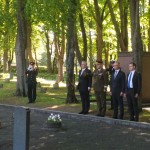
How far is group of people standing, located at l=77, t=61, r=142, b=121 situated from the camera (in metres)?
13.9

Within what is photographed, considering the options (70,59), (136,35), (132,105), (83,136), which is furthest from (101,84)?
→ (70,59)

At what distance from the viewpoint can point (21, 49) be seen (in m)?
24.1

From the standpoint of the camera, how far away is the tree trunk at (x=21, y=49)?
23781 mm

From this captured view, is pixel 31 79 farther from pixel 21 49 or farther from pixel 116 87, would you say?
pixel 116 87

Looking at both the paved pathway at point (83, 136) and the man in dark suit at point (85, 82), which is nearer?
the paved pathway at point (83, 136)

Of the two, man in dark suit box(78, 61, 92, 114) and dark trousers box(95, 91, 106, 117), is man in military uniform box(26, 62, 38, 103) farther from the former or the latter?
dark trousers box(95, 91, 106, 117)

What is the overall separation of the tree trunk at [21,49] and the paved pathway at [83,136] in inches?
367

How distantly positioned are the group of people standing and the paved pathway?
901 millimetres

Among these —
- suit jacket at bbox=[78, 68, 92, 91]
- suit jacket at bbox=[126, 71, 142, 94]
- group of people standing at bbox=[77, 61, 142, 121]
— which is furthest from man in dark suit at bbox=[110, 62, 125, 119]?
suit jacket at bbox=[78, 68, 92, 91]

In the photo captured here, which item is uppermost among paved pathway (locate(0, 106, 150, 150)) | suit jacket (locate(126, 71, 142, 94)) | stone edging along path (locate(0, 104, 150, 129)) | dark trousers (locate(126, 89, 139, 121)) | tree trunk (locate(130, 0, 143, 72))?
tree trunk (locate(130, 0, 143, 72))

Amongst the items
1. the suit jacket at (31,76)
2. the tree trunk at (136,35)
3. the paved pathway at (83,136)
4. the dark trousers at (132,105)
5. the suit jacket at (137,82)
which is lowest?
the paved pathway at (83,136)

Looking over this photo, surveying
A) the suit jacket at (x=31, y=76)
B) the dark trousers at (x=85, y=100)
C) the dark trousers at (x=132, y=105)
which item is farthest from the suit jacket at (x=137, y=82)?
the suit jacket at (x=31, y=76)

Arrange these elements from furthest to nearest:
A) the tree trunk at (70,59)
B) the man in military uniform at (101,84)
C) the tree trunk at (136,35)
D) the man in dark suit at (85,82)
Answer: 1. the tree trunk at (70,59)
2. the tree trunk at (136,35)
3. the man in dark suit at (85,82)
4. the man in military uniform at (101,84)

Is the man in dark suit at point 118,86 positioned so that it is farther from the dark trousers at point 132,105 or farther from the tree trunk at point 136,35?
the tree trunk at point 136,35
